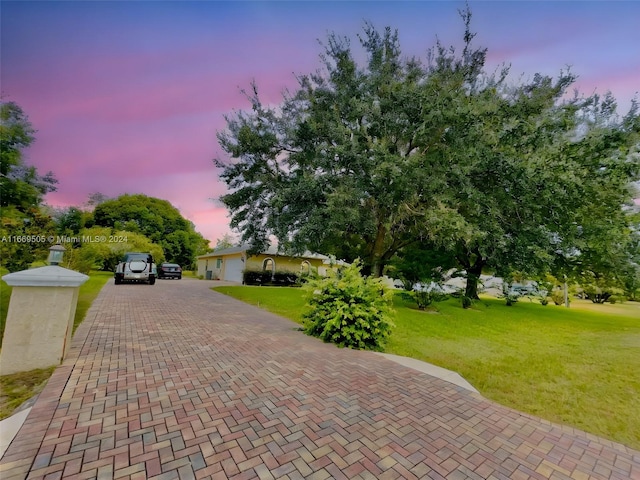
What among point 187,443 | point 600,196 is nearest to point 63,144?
point 187,443

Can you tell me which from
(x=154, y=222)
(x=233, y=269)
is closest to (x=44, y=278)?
(x=233, y=269)

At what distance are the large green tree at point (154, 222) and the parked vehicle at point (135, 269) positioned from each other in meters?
22.9

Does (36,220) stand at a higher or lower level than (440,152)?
lower

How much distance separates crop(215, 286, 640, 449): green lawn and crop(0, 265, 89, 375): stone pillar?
6189mm

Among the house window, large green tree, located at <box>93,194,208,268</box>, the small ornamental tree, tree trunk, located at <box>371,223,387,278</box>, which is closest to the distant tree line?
large green tree, located at <box>93,194,208,268</box>

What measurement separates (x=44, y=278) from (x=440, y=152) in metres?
13.6

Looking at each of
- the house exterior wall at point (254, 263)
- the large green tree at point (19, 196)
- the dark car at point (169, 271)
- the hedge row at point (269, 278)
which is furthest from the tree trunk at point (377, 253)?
the dark car at point (169, 271)

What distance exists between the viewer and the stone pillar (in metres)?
3.78

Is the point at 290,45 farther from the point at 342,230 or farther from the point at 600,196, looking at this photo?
the point at 600,196

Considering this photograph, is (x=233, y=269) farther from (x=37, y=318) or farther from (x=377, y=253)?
(x=37, y=318)

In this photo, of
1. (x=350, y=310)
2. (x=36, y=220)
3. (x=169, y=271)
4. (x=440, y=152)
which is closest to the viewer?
(x=350, y=310)

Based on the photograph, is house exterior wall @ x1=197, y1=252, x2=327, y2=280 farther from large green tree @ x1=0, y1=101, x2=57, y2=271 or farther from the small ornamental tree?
the small ornamental tree

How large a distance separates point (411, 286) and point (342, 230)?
4323mm

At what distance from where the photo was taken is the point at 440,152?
42.0 feet
